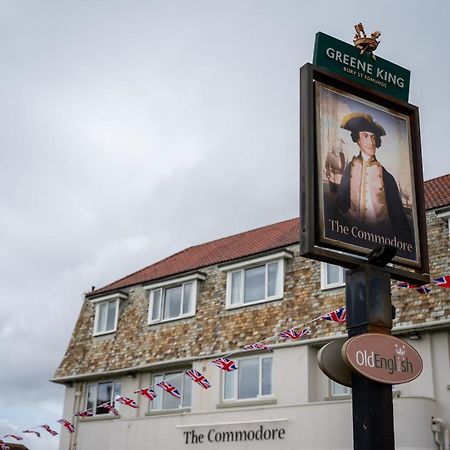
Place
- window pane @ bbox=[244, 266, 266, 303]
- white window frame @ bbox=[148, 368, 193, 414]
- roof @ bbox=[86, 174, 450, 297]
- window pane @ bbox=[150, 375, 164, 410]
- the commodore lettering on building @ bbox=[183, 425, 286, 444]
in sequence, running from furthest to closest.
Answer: window pane @ bbox=[150, 375, 164, 410] → white window frame @ bbox=[148, 368, 193, 414] → window pane @ bbox=[244, 266, 266, 303] → roof @ bbox=[86, 174, 450, 297] → the commodore lettering on building @ bbox=[183, 425, 286, 444]

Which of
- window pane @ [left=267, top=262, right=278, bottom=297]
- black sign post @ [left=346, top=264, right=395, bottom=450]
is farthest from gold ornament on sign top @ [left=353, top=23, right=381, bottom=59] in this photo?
window pane @ [left=267, top=262, right=278, bottom=297]

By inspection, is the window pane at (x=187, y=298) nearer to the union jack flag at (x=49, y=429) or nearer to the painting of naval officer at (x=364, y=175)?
the union jack flag at (x=49, y=429)

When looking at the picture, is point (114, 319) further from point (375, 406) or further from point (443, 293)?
point (375, 406)

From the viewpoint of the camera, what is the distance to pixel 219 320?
2594 centimetres

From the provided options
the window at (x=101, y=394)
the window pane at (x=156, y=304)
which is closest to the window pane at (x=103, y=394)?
the window at (x=101, y=394)

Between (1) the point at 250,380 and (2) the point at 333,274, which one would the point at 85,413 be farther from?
(2) the point at 333,274

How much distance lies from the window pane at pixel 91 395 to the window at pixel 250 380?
22.4 feet

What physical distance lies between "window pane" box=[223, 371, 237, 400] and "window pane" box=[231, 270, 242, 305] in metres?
2.40

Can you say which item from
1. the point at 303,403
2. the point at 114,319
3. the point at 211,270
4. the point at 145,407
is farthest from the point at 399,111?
the point at 114,319

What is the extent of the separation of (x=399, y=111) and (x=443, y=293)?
11.5m

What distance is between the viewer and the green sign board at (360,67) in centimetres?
957

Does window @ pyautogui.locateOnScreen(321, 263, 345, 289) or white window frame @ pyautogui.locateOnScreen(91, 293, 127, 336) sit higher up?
white window frame @ pyautogui.locateOnScreen(91, 293, 127, 336)

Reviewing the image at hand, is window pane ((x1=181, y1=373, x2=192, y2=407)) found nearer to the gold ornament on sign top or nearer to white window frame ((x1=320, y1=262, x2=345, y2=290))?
white window frame ((x1=320, y1=262, x2=345, y2=290))

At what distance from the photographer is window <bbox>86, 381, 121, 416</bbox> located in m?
28.9
